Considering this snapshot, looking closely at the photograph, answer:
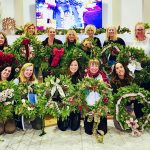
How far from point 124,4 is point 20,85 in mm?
6050

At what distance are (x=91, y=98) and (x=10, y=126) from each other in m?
1.18

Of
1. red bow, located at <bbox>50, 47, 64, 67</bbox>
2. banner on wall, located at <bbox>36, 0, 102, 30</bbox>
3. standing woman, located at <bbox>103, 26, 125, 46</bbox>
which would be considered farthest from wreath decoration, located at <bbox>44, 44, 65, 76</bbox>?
banner on wall, located at <bbox>36, 0, 102, 30</bbox>

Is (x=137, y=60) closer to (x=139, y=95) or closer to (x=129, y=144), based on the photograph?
(x=139, y=95)

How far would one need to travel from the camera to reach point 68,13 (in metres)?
9.94

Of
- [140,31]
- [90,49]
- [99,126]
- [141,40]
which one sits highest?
[140,31]

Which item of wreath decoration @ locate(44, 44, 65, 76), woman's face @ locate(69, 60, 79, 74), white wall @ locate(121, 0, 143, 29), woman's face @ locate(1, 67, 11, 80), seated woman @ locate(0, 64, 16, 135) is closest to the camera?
seated woman @ locate(0, 64, 16, 135)

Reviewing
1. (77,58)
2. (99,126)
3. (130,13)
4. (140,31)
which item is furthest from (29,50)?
(130,13)

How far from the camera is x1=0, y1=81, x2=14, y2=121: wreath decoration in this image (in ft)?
14.3

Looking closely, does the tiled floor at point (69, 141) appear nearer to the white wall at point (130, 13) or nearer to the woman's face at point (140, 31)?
the woman's face at point (140, 31)

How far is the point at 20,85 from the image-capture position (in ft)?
15.0

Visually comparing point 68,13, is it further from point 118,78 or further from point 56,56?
point 118,78

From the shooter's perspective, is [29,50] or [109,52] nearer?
[109,52]

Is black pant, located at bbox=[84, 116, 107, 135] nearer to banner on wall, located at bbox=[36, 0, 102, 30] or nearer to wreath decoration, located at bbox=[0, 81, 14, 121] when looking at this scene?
wreath decoration, located at bbox=[0, 81, 14, 121]

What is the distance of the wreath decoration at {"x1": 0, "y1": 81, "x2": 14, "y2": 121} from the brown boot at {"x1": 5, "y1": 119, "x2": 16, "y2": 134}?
3.4 inches
